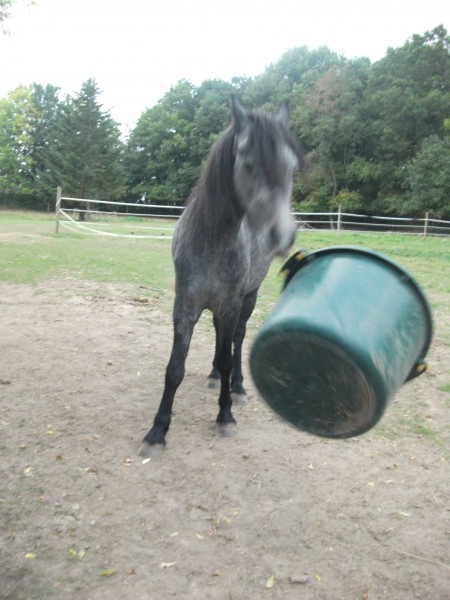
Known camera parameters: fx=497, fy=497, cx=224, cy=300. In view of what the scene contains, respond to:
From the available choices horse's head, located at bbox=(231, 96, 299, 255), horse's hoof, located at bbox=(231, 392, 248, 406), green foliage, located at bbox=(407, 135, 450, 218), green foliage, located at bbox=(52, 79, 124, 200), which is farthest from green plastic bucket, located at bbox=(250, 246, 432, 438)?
green foliage, located at bbox=(52, 79, 124, 200)

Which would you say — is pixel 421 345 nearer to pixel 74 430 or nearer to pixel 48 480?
pixel 48 480

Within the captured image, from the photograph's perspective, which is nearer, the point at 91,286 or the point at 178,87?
the point at 91,286

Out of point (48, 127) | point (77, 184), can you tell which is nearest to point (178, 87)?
point (48, 127)

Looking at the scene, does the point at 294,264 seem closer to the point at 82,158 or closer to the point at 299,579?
the point at 299,579

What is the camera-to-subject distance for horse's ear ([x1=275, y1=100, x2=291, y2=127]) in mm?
3004

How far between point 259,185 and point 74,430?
2120 mm

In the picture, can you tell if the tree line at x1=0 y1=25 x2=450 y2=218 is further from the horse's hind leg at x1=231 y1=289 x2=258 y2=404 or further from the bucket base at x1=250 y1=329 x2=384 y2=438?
the bucket base at x1=250 y1=329 x2=384 y2=438

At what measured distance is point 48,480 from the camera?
2846 mm

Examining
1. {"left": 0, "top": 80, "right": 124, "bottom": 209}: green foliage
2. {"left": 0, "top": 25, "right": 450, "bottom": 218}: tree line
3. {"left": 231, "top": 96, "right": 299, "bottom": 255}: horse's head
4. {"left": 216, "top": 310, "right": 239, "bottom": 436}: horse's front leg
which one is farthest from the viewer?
{"left": 0, "top": 80, "right": 124, "bottom": 209}: green foliage

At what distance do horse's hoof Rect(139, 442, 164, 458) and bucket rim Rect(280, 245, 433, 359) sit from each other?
57.2 inches

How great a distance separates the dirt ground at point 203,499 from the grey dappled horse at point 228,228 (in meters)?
0.37

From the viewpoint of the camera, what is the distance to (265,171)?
264cm

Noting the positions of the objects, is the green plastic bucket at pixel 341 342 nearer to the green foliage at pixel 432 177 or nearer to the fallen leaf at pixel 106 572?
the fallen leaf at pixel 106 572

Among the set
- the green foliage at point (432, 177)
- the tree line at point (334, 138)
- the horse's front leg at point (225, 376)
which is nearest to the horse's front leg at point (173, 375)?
the horse's front leg at point (225, 376)
